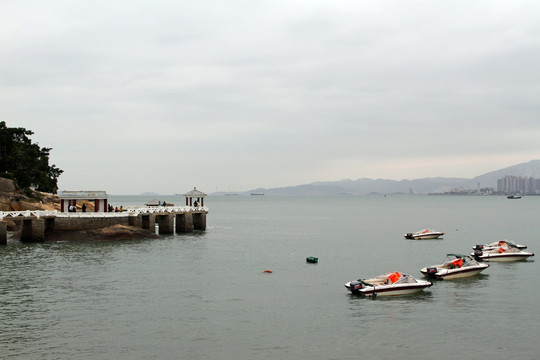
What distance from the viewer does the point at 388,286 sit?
35.6 metres

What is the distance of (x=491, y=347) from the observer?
25562 mm

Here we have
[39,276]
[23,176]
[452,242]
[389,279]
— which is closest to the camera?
[389,279]

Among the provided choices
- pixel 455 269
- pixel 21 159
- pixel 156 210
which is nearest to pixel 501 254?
pixel 455 269

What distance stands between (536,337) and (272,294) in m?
16.7

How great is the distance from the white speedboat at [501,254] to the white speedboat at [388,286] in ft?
64.9

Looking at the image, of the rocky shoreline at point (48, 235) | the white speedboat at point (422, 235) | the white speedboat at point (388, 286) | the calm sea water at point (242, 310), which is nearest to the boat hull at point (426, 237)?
the white speedboat at point (422, 235)

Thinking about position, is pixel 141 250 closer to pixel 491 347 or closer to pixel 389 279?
Result: pixel 389 279

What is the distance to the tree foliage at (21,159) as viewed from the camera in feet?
299

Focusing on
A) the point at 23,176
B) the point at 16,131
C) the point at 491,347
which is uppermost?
the point at 16,131

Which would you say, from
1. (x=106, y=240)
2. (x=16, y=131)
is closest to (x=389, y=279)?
(x=106, y=240)

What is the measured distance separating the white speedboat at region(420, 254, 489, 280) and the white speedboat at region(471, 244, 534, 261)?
8.74 metres

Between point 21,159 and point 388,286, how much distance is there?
76.5m

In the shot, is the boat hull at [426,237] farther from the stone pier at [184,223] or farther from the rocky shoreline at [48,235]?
the rocky shoreline at [48,235]

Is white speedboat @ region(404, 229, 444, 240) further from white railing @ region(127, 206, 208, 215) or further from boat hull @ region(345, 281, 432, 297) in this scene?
boat hull @ region(345, 281, 432, 297)
